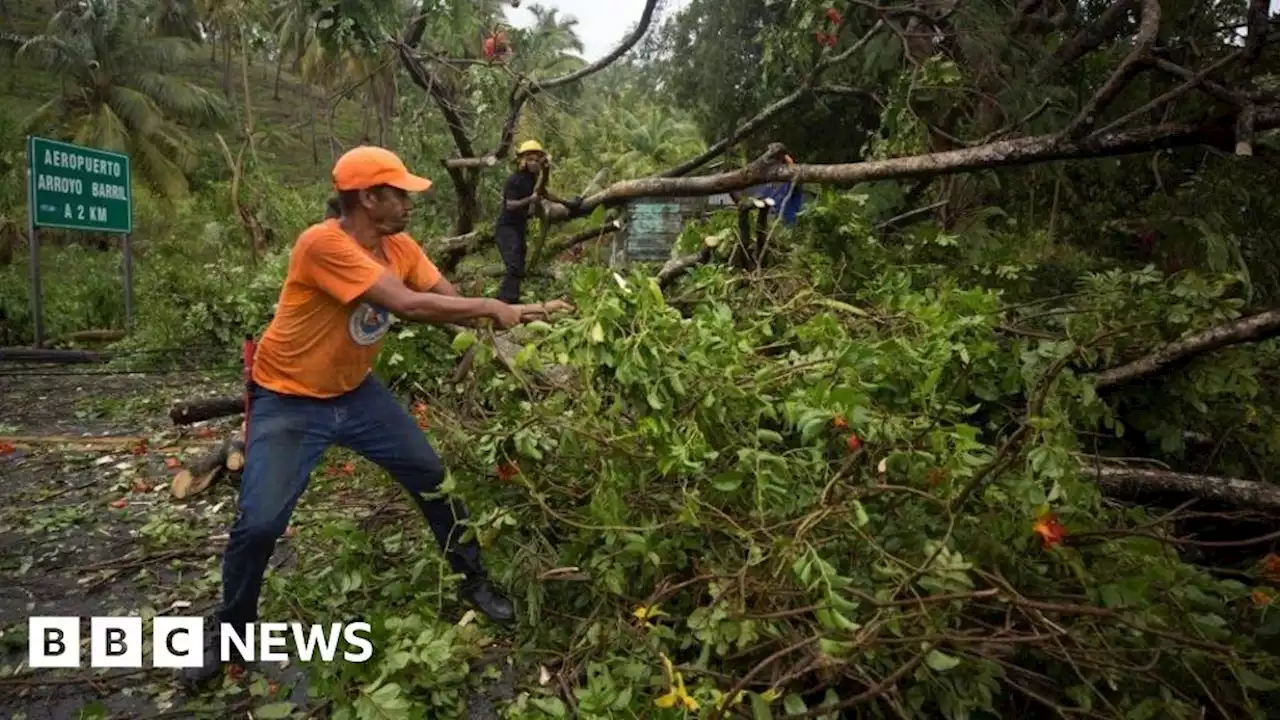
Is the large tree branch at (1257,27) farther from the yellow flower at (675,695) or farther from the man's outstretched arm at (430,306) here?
the yellow flower at (675,695)

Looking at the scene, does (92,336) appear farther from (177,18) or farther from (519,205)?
(177,18)

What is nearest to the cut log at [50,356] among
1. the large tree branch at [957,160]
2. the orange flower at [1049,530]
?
the large tree branch at [957,160]

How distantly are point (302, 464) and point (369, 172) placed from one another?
96 centimetres

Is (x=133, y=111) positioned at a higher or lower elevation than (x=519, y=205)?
higher

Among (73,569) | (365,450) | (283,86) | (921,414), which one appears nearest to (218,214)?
(73,569)

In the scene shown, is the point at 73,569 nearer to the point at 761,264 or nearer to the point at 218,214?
the point at 761,264

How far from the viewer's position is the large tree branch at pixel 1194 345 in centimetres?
322

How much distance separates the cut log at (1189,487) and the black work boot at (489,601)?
197 centimetres

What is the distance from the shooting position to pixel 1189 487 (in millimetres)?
Answer: 3209

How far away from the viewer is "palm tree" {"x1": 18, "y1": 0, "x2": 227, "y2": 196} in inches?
832

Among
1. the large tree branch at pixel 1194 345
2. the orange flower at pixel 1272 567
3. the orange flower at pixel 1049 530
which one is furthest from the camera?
the large tree branch at pixel 1194 345

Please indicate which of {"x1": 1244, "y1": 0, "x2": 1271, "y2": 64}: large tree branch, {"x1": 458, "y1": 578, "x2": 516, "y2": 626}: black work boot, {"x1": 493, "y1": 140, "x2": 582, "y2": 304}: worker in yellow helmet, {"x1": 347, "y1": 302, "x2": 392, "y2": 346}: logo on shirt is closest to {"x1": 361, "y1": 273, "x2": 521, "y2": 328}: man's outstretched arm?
{"x1": 347, "y1": 302, "x2": 392, "y2": 346}: logo on shirt

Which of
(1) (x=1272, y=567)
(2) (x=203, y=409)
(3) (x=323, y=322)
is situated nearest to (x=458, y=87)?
(2) (x=203, y=409)

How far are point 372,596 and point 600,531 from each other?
106cm
